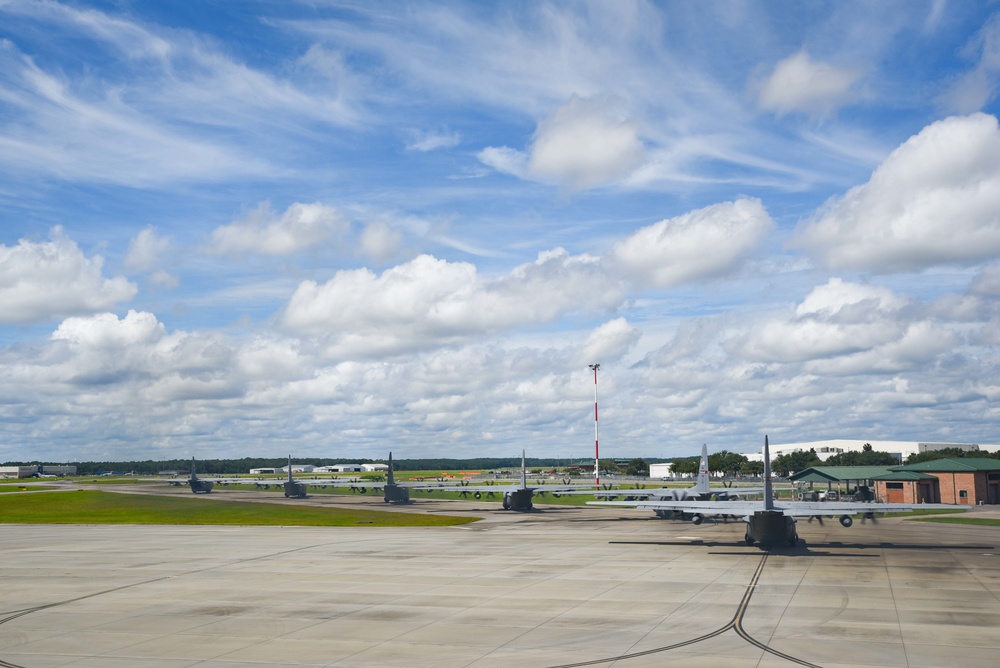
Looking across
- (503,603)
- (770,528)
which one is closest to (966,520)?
(770,528)

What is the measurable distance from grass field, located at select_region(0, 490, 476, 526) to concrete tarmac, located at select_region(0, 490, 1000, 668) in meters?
26.9

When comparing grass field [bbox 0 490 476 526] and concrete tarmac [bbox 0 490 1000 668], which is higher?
concrete tarmac [bbox 0 490 1000 668]

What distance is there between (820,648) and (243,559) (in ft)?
122

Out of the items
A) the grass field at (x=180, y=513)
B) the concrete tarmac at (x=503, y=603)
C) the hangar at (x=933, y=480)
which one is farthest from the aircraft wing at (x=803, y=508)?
the hangar at (x=933, y=480)

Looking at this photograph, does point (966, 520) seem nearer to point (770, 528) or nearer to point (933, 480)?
point (933, 480)

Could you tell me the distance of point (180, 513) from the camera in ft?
336

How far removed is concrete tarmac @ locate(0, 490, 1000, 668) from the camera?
23656mm

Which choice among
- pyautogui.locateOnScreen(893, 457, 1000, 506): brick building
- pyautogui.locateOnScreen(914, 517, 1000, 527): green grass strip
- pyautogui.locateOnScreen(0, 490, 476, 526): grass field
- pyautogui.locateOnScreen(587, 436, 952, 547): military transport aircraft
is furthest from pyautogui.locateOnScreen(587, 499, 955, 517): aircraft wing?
pyautogui.locateOnScreen(893, 457, 1000, 506): brick building

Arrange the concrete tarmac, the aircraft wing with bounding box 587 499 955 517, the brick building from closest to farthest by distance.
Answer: the concrete tarmac, the aircraft wing with bounding box 587 499 955 517, the brick building

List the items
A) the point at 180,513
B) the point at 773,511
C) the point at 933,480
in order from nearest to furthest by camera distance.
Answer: the point at 773,511
the point at 180,513
the point at 933,480

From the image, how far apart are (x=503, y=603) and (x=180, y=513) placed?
8233 centimetres

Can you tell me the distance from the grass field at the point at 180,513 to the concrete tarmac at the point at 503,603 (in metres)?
26.9

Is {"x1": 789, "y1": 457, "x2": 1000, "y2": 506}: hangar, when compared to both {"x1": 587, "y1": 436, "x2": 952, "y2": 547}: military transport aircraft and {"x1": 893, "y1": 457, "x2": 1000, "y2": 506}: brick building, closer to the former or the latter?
{"x1": 893, "y1": 457, "x2": 1000, "y2": 506}: brick building

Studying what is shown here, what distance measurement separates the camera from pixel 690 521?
3302 inches
